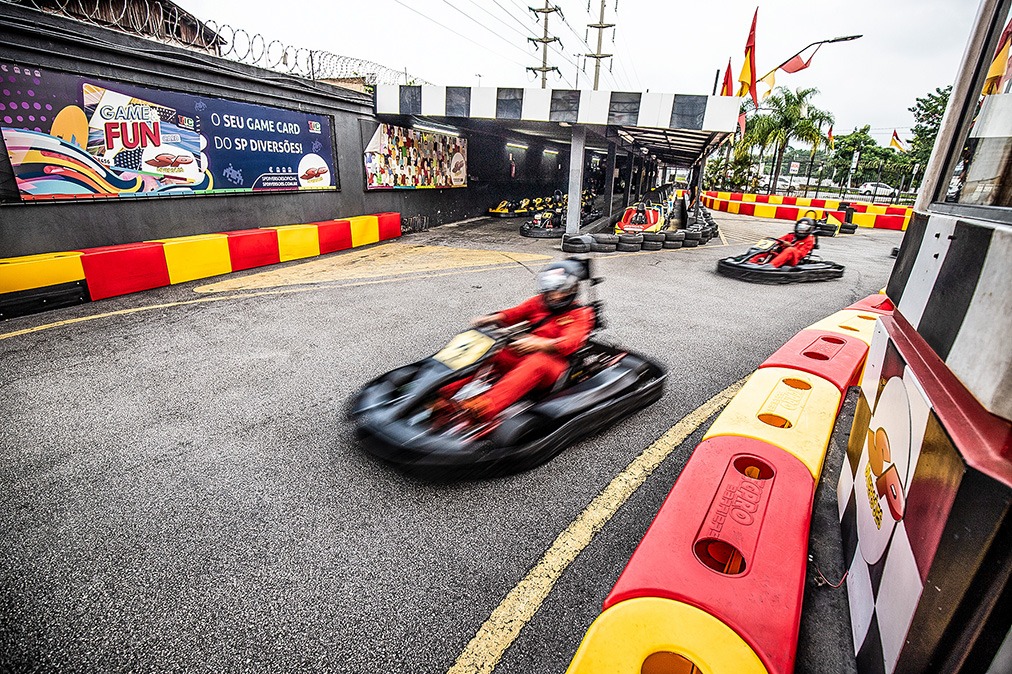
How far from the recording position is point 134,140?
7430 mm

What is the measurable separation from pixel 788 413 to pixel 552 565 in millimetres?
1826

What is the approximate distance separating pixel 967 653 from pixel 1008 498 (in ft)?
1.18

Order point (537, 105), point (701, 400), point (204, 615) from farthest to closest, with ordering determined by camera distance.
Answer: point (537, 105) → point (701, 400) → point (204, 615)

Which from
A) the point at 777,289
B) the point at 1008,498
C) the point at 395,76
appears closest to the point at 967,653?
the point at 1008,498

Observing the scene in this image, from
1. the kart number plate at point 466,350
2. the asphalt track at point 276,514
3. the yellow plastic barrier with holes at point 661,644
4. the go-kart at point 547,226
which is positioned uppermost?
the kart number plate at point 466,350

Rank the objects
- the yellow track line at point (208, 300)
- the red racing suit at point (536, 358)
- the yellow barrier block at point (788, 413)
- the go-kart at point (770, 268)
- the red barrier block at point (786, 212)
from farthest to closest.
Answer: the red barrier block at point (786, 212), the go-kart at point (770, 268), the yellow track line at point (208, 300), the red racing suit at point (536, 358), the yellow barrier block at point (788, 413)

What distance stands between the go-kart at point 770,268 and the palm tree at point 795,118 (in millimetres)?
26213

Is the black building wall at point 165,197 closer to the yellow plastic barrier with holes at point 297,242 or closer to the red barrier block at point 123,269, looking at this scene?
the red barrier block at point 123,269

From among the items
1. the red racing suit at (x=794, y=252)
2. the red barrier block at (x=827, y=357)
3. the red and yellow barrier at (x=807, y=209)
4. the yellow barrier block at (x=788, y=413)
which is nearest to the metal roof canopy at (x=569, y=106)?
the red racing suit at (x=794, y=252)

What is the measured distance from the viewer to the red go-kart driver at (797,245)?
9055 millimetres

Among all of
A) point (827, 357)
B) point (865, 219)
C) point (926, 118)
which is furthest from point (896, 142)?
point (827, 357)

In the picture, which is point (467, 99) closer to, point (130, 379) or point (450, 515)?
point (130, 379)

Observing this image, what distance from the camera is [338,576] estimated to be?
7.36 feet

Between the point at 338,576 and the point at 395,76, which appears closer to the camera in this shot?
the point at 338,576
